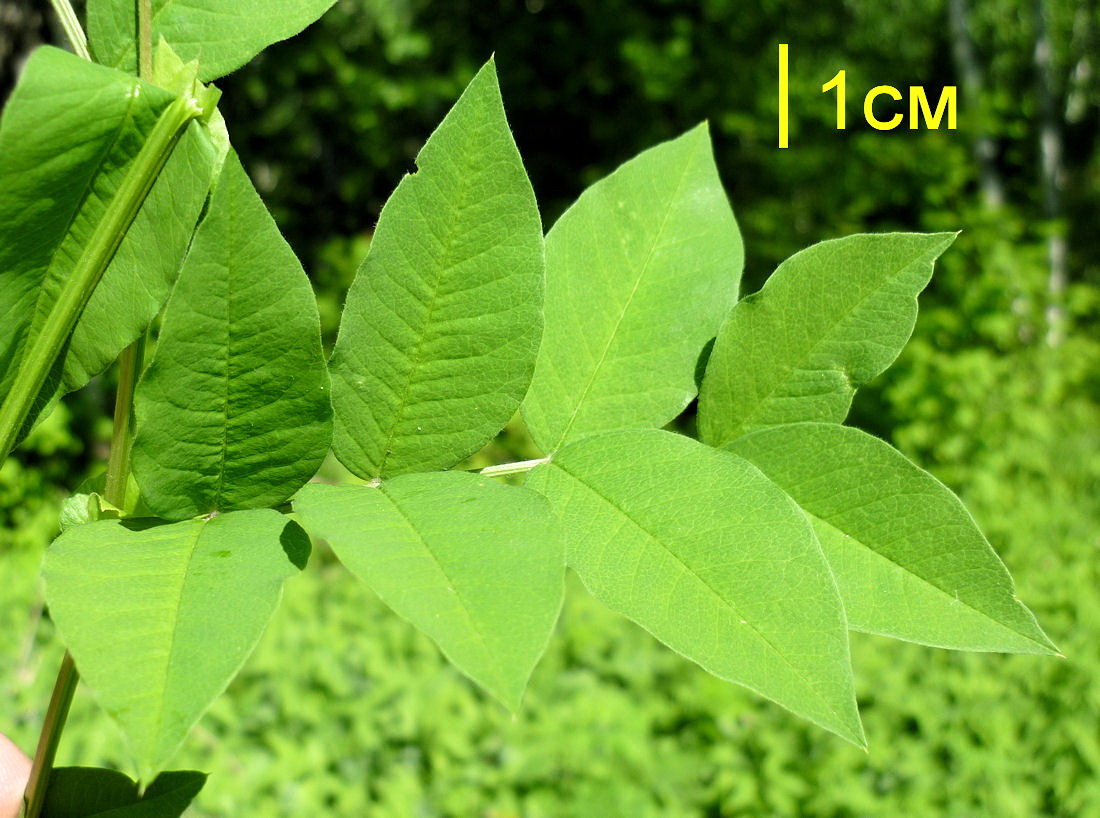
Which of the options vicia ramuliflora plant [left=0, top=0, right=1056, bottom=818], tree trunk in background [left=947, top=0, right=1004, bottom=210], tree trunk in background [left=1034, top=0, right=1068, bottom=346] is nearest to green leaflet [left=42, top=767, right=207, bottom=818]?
vicia ramuliflora plant [left=0, top=0, right=1056, bottom=818]

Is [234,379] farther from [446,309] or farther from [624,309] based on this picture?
[624,309]

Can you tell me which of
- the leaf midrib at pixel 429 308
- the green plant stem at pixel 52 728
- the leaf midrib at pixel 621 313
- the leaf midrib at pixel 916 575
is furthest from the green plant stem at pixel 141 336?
the leaf midrib at pixel 916 575

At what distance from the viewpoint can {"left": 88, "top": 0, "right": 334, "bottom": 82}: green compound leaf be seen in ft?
1.60

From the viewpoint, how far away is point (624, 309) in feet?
1.79

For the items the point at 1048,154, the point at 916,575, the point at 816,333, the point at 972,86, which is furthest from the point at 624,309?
the point at 1048,154

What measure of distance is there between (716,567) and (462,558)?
0.11 meters

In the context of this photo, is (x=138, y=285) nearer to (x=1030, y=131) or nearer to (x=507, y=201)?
(x=507, y=201)

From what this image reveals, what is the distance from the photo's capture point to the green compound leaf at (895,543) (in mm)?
451

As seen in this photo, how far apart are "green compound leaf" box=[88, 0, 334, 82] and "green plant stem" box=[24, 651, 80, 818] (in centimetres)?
30

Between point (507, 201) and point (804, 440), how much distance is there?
7.8 inches

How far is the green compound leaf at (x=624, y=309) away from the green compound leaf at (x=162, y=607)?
18 cm

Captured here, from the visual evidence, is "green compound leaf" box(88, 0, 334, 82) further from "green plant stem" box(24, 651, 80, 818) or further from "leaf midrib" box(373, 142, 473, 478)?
"green plant stem" box(24, 651, 80, 818)

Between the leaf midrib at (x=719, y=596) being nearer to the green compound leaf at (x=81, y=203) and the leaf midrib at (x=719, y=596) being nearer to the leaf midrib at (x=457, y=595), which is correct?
the leaf midrib at (x=457, y=595)

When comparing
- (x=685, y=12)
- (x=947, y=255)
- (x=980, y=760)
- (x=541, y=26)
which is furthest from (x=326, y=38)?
(x=980, y=760)
